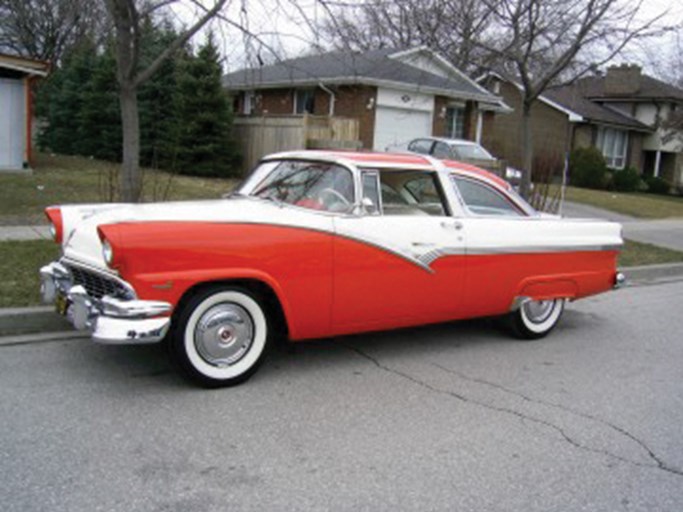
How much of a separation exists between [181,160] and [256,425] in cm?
1729

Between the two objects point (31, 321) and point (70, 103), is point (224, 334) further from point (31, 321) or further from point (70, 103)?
point (70, 103)

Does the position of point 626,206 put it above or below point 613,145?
below

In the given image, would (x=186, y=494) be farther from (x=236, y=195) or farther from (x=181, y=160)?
(x=181, y=160)

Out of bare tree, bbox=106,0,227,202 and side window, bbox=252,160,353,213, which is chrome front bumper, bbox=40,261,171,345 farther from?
bare tree, bbox=106,0,227,202

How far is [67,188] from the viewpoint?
14664 millimetres

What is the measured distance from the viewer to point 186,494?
11.3 feet

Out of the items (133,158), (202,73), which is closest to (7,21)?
(202,73)

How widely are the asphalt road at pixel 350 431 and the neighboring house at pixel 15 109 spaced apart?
511 inches

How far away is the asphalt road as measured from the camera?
3531 mm

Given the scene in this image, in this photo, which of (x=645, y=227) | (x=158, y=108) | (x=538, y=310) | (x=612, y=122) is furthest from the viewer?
(x=612, y=122)

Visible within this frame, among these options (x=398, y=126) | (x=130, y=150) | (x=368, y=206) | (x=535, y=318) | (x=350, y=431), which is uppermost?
(x=398, y=126)

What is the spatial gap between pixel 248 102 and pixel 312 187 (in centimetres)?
2657

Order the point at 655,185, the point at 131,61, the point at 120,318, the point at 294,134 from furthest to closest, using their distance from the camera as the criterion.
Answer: the point at 655,185
the point at 294,134
the point at 131,61
the point at 120,318

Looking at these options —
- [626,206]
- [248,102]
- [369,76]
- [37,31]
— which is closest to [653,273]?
[626,206]
